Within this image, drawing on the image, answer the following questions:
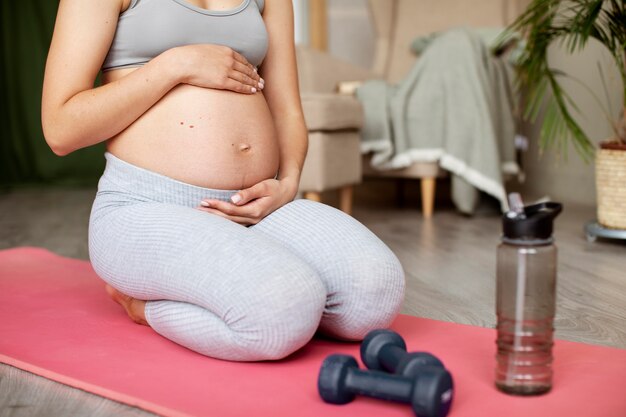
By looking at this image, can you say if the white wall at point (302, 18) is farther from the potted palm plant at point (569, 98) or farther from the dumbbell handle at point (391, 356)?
the dumbbell handle at point (391, 356)

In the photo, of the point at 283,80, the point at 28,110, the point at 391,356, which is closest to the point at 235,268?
the point at 391,356

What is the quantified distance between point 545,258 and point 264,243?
1.36 feet

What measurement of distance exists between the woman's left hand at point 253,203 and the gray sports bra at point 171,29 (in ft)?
0.77

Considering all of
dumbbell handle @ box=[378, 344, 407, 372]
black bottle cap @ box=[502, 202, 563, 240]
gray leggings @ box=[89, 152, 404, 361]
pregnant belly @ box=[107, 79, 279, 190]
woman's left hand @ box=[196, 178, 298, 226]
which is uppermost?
pregnant belly @ box=[107, 79, 279, 190]

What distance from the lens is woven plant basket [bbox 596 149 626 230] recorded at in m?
2.23

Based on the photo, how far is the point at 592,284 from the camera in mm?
1761

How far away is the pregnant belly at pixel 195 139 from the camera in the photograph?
1.27 m

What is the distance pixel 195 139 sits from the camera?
1273 mm

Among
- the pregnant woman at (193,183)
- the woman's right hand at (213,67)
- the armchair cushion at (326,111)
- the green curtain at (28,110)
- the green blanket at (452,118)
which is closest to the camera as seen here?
the pregnant woman at (193,183)

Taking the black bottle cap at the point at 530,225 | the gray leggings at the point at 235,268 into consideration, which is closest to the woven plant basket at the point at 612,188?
the gray leggings at the point at 235,268

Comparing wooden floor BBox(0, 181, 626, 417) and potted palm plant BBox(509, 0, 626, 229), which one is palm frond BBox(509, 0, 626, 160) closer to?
potted palm plant BBox(509, 0, 626, 229)

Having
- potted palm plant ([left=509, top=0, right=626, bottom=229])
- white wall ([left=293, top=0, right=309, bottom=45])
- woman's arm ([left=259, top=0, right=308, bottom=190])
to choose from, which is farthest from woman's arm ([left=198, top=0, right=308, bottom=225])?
white wall ([left=293, top=0, right=309, bottom=45])

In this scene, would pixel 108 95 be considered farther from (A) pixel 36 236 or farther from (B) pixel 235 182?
(A) pixel 36 236

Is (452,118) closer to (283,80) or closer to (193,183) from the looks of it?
(283,80)
